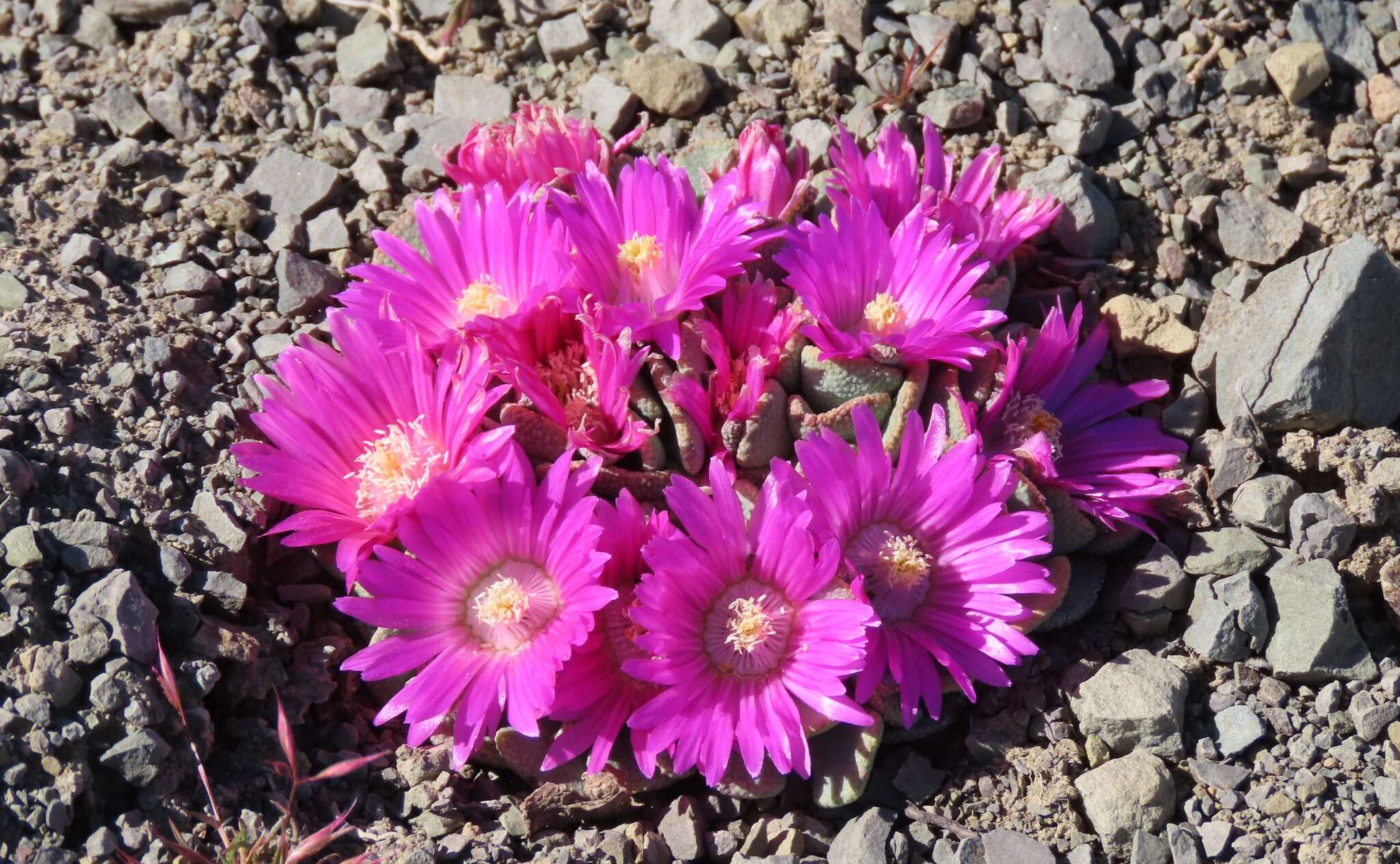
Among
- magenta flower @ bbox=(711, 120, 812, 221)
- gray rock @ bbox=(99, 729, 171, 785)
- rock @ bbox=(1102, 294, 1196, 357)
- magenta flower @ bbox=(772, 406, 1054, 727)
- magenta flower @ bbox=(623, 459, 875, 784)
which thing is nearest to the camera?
gray rock @ bbox=(99, 729, 171, 785)

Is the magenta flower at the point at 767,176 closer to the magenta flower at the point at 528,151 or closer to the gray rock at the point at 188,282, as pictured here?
the magenta flower at the point at 528,151

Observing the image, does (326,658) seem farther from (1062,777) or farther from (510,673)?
(1062,777)

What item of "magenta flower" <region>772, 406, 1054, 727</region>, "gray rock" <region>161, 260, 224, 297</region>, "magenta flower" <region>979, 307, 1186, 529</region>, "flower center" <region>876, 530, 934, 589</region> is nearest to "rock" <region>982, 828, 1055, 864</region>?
"magenta flower" <region>772, 406, 1054, 727</region>

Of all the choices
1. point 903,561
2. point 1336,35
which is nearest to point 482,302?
point 903,561

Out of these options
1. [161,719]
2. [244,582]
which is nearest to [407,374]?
[244,582]

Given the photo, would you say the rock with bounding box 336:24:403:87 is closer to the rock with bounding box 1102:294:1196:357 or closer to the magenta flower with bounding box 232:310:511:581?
the magenta flower with bounding box 232:310:511:581
